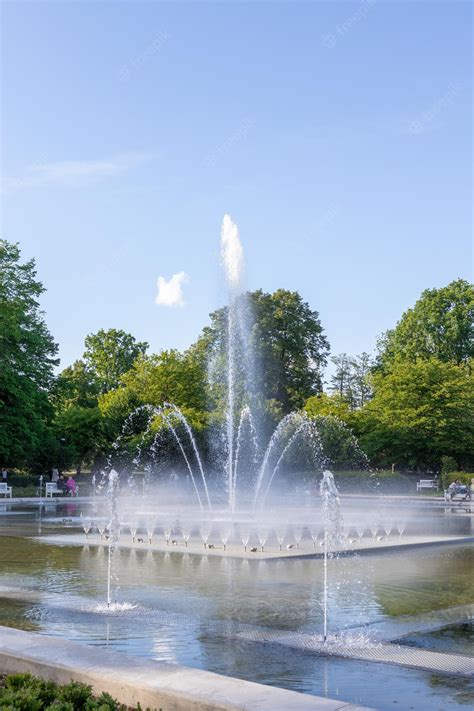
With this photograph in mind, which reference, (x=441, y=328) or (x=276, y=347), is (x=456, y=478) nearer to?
(x=276, y=347)

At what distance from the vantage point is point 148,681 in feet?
19.6

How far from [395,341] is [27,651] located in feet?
241

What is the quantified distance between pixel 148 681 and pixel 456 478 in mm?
46459

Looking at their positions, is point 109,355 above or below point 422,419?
above

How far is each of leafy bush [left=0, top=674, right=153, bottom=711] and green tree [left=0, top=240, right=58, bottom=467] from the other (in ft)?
135

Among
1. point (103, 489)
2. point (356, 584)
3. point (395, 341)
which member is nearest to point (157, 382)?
point (103, 489)

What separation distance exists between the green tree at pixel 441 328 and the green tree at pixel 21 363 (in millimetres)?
32532

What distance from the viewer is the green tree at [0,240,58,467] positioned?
152ft

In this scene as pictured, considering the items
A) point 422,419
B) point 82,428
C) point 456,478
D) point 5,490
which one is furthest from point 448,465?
point 82,428

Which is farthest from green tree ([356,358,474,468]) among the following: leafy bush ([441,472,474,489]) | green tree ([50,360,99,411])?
green tree ([50,360,99,411])

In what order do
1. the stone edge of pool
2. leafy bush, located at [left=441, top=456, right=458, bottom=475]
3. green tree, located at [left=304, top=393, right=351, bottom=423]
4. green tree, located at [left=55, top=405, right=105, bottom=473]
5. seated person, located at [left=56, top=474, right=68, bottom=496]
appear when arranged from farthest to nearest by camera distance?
1. green tree, located at [left=55, top=405, right=105, bottom=473]
2. green tree, located at [left=304, top=393, right=351, bottom=423]
3. leafy bush, located at [left=441, top=456, right=458, bottom=475]
4. seated person, located at [left=56, top=474, right=68, bottom=496]
5. the stone edge of pool

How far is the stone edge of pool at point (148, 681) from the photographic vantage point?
18.1ft

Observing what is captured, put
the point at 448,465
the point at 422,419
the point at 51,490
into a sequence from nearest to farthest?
the point at 51,490 → the point at 448,465 → the point at 422,419

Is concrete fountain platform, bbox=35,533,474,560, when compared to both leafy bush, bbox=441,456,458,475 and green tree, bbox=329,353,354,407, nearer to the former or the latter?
leafy bush, bbox=441,456,458,475
